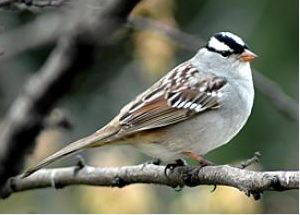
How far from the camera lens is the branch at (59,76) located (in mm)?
1822

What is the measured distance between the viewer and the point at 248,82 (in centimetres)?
356

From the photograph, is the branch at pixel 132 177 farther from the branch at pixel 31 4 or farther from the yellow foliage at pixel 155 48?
the yellow foliage at pixel 155 48

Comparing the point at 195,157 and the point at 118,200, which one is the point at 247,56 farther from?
the point at 118,200

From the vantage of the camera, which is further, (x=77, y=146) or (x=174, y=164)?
(x=77, y=146)

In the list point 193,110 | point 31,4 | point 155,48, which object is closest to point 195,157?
point 193,110

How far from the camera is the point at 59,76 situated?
191 cm

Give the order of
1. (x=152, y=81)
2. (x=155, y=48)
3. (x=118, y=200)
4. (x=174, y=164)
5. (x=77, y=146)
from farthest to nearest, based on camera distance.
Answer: (x=152, y=81)
(x=155, y=48)
(x=118, y=200)
(x=77, y=146)
(x=174, y=164)

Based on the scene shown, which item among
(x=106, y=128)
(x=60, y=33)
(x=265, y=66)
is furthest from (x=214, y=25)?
(x=60, y=33)

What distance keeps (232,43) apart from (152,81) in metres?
1.59

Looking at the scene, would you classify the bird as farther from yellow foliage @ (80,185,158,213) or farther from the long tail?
yellow foliage @ (80,185,158,213)

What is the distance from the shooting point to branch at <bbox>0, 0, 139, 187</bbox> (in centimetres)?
182

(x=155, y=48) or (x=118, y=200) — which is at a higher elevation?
(x=155, y=48)

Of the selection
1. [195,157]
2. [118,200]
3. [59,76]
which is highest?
[59,76]

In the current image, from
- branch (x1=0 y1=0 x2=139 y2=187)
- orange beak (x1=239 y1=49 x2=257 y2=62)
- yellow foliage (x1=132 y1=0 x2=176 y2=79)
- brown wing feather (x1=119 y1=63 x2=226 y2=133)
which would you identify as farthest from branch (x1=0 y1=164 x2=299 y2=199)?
yellow foliage (x1=132 y1=0 x2=176 y2=79)
